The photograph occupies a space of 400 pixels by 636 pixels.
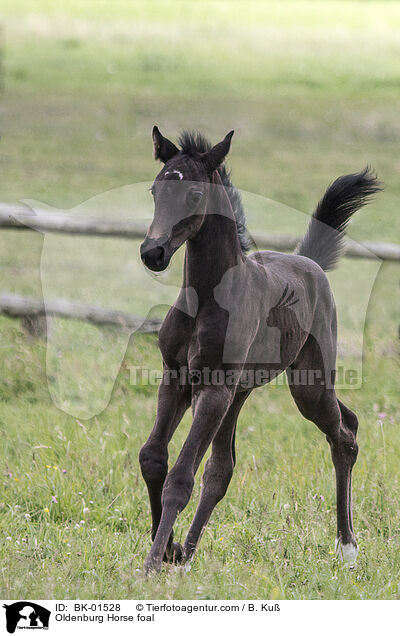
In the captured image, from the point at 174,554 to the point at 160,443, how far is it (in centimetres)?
47

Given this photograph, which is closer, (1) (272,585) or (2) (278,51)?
(1) (272,585)

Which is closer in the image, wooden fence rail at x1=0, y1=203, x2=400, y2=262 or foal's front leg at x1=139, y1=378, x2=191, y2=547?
foal's front leg at x1=139, y1=378, x2=191, y2=547

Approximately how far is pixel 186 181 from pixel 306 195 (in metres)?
10.5

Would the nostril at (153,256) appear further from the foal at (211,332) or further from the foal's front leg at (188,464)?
the foal's front leg at (188,464)

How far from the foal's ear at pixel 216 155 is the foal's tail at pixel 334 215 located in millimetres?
1113

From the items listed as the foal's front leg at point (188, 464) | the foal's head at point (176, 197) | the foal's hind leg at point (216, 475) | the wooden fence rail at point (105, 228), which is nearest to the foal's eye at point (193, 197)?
the foal's head at point (176, 197)

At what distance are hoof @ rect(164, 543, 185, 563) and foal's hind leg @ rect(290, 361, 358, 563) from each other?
30.9 inches

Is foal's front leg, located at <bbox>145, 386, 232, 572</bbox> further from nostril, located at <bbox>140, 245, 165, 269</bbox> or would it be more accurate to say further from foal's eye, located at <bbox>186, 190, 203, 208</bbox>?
foal's eye, located at <bbox>186, 190, 203, 208</bbox>

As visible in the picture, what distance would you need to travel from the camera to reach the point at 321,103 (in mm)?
20672

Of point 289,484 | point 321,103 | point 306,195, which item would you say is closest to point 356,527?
point 289,484

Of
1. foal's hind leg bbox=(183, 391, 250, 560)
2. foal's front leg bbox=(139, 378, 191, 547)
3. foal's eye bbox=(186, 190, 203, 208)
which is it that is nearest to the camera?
foal's eye bbox=(186, 190, 203, 208)

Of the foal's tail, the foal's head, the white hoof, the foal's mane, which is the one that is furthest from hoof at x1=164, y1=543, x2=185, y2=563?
the foal's tail

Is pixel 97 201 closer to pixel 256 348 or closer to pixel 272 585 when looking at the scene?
pixel 256 348

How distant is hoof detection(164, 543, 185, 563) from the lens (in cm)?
349
